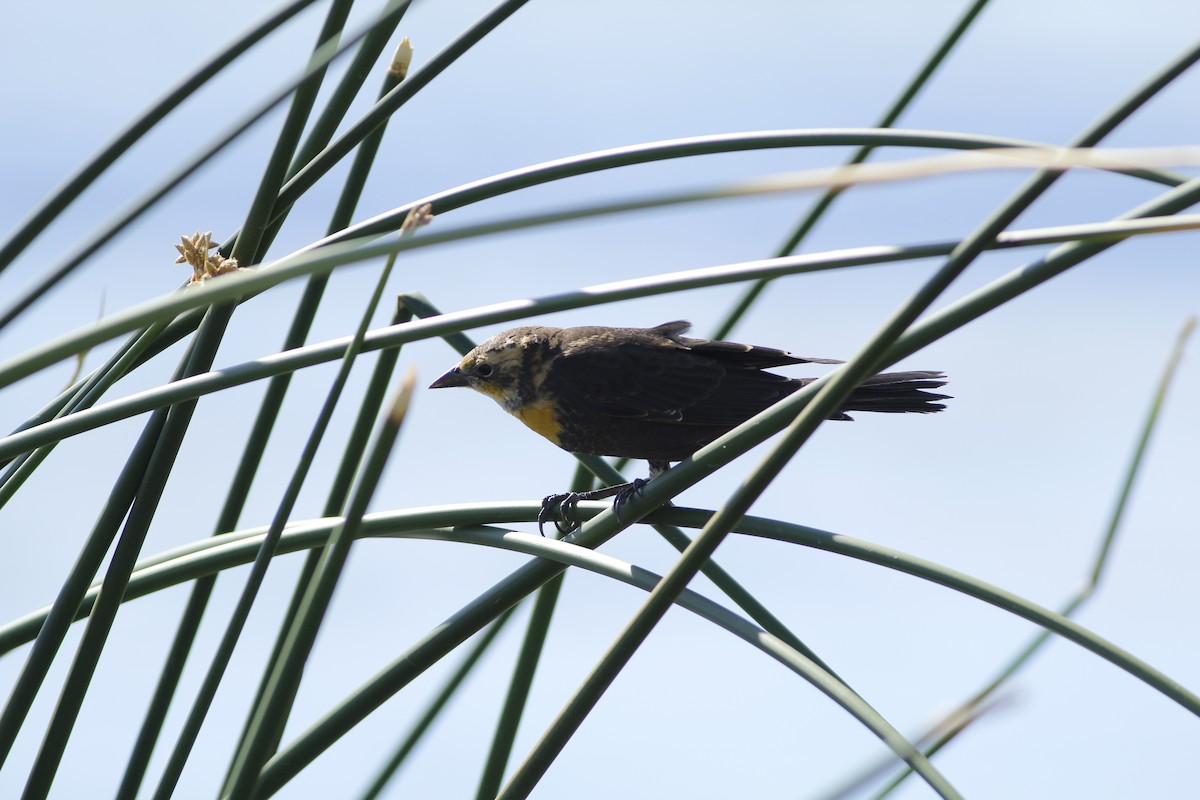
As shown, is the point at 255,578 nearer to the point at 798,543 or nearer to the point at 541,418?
the point at 798,543

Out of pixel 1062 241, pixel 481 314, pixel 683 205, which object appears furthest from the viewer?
pixel 481 314

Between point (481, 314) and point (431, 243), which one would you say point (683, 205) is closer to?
point (431, 243)

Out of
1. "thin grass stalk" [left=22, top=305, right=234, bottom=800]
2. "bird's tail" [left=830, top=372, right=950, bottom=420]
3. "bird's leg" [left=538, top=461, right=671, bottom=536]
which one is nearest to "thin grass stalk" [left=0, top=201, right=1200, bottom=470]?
"thin grass stalk" [left=22, top=305, right=234, bottom=800]

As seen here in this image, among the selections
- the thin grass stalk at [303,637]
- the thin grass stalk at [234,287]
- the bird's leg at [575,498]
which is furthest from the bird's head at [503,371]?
the thin grass stalk at [234,287]

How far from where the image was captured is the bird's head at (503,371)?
12.3 feet

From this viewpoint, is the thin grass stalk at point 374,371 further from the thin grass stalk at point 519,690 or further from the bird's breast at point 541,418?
the bird's breast at point 541,418

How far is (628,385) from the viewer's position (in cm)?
360

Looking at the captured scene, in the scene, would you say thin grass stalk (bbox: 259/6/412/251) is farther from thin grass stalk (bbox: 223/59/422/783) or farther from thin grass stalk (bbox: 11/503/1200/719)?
thin grass stalk (bbox: 11/503/1200/719)

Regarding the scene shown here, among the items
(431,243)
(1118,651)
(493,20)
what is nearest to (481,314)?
(431,243)

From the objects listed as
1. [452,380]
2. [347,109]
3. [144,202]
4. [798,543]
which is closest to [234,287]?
[144,202]

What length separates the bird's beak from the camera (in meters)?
3.71

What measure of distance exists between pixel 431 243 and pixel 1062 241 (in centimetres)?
71

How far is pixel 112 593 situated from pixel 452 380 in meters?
2.16

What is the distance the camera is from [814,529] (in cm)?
165
